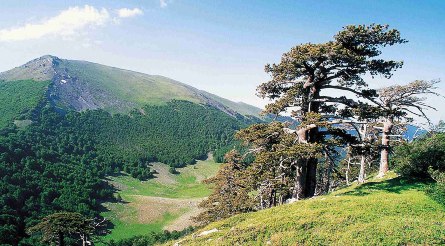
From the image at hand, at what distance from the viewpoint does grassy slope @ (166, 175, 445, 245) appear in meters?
14.5

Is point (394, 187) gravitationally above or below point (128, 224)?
above

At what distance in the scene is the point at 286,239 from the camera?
→ 51.4ft

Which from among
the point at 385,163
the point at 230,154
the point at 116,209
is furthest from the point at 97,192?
the point at 385,163

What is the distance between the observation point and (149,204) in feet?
478

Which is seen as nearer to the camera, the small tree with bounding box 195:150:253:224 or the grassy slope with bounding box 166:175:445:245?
the grassy slope with bounding box 166:175:445:245

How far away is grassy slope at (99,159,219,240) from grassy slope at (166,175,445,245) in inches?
4219

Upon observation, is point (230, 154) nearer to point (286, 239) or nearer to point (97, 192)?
point (286, 239)

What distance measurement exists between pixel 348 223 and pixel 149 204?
453 ft

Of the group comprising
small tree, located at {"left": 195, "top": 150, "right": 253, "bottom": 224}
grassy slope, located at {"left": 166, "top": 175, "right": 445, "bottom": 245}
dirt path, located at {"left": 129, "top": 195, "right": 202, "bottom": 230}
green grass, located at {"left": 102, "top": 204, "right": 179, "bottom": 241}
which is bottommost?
green grass, located at {"left": 102, "top": 204, "right": 179, "bottom": 241}

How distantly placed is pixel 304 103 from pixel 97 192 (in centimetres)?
14769

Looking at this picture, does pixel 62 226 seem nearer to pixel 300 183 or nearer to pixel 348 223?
pixel 300 183

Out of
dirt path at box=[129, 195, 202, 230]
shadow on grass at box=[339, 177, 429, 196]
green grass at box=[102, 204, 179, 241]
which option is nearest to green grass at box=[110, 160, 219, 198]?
dirt path at box=[129, 195, 202, 230]

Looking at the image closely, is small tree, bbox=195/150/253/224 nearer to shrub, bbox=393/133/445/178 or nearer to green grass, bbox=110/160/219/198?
shrub, bbox=393/133/445/178

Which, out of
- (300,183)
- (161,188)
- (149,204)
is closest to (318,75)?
(300,183)
